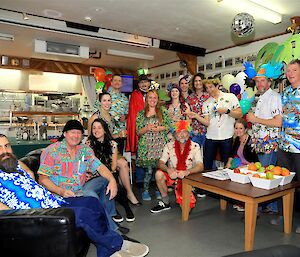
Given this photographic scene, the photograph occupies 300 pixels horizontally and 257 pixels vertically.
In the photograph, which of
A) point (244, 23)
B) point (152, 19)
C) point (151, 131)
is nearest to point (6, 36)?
point (152, 19)

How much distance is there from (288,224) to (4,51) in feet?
21.3

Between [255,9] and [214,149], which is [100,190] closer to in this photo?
[214,149]

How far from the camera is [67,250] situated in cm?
154

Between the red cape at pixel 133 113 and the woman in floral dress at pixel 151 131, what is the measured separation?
1.39ft

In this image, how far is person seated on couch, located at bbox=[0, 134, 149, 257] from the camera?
1658 millimetres

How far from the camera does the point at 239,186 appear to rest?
2.51m

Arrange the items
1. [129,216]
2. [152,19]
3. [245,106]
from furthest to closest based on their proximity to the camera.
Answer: [152,19] < [245,106] < [129,216]

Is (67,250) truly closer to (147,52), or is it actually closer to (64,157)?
(64,157)

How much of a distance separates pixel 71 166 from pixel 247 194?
A: 147 centimetres

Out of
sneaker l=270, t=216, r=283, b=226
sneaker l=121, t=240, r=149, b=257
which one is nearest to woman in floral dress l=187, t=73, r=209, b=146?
sneaker l=270, t=216, r=283, b=226

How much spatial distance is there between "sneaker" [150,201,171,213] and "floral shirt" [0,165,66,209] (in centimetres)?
165

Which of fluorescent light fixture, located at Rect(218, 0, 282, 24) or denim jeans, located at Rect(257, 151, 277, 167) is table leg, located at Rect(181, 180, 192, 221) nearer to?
denim jeans, located at Rect(257, 151, 277, 167)

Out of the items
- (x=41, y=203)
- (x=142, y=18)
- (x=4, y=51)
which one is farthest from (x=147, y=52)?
(x=41, y=203)

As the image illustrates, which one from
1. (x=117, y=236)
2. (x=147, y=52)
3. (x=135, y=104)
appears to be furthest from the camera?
(x=147, y=52)
